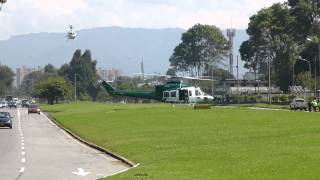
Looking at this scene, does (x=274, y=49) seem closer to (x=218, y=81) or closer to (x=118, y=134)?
(x=218, y=81)

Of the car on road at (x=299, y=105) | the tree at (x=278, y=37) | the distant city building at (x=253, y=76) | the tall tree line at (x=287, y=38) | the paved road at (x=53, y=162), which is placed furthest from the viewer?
the distant city building at (x=253, y=76)

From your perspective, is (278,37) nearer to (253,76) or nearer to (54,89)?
(54,89)

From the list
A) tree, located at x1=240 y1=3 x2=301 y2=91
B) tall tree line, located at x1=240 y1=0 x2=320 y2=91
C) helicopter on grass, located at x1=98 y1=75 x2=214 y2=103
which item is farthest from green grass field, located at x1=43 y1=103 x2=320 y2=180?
tree, located at x1=240 y1=3 x2=301 y2=91

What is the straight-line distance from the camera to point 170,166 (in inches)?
902

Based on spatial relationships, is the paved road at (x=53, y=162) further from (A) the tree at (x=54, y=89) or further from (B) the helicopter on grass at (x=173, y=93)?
(A) the tree at (x=54, y=89)

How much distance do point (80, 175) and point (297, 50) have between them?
113 m

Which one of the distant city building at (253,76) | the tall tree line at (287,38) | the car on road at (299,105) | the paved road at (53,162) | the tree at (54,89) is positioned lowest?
the paved road at (53,162)

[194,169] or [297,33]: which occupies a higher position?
[297,33]

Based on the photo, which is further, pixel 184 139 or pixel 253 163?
pixel 184 139

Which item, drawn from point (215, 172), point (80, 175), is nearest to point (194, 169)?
point (215, 172)

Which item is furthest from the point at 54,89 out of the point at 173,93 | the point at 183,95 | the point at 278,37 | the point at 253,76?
the point at 253,76

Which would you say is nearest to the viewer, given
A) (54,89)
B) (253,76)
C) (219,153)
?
(219,153)

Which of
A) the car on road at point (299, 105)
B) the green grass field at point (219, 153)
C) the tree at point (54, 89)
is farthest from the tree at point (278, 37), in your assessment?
the green grass field at point (219, 153)

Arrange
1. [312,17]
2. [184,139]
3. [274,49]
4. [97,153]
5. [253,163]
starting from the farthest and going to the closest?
[274,49] < [312,17] < [184,139] < [97,153] < [253,163]
